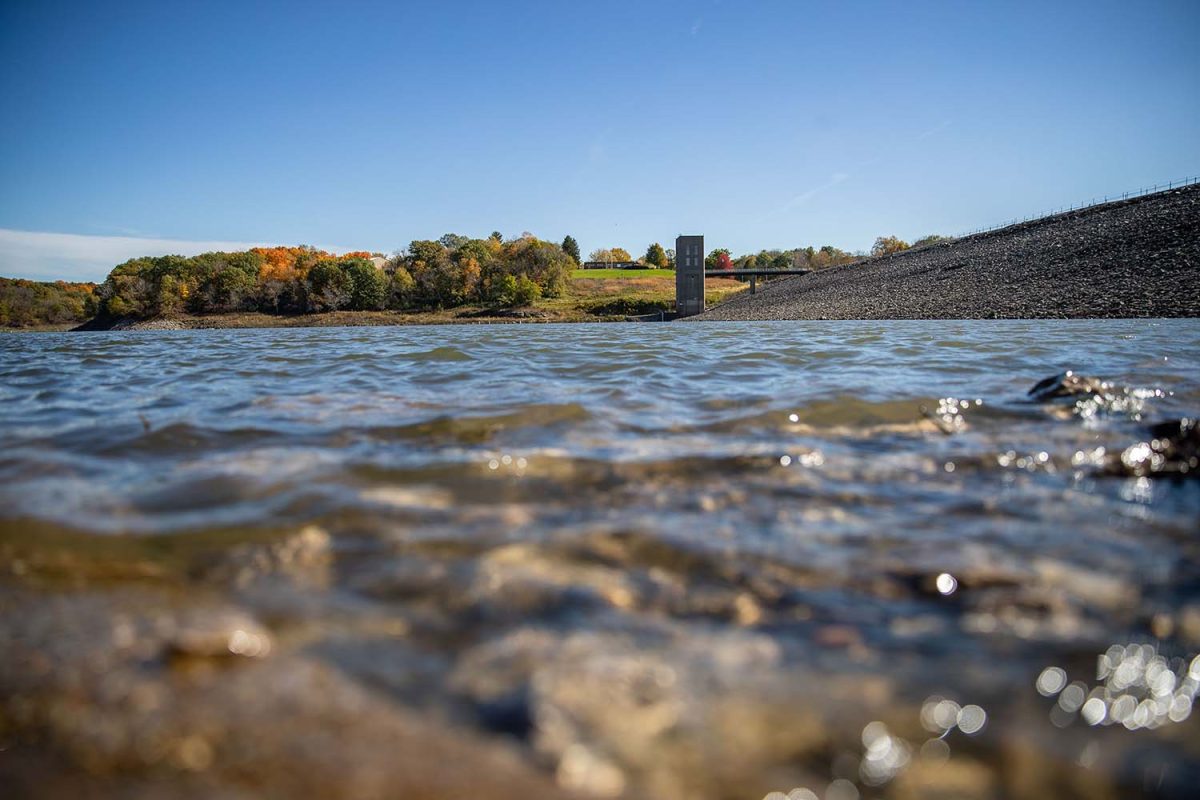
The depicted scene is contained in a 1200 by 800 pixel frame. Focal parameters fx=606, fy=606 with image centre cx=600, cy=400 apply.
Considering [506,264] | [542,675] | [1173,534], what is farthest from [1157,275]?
[506,264]

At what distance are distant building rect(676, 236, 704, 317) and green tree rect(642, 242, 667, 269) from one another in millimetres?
62031

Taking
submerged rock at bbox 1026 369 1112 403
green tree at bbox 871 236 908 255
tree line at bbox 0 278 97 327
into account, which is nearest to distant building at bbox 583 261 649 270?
green tree at bbox 871 236 908 255

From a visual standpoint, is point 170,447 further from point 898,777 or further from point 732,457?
point 898,777

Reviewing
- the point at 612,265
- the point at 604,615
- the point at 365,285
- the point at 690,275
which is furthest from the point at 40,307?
the point at 604,615

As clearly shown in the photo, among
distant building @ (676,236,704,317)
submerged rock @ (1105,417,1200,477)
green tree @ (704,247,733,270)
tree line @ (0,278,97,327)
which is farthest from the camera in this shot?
green tree @ (704,247,733,270)

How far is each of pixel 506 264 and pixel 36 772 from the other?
264 ft

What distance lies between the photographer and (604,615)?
1519 mm

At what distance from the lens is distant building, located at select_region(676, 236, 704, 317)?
63375 mm

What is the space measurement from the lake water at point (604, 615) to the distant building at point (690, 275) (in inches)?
2438

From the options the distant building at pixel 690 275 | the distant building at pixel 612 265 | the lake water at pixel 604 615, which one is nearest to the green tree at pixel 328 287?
the distant building at pixel 690 275

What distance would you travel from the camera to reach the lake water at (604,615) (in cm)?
104

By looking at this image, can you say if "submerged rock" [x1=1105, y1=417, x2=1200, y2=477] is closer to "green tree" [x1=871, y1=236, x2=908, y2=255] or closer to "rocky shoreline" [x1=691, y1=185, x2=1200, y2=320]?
"rocky shoreline" [x1=691, y1=185, x2=1200, y2=320]

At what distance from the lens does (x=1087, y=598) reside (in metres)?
1.54

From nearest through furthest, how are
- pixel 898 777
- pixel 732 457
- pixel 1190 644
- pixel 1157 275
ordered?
pixel 898 777 → pixel 1190 644 → pixel 732 457 → pixel 1157 275
